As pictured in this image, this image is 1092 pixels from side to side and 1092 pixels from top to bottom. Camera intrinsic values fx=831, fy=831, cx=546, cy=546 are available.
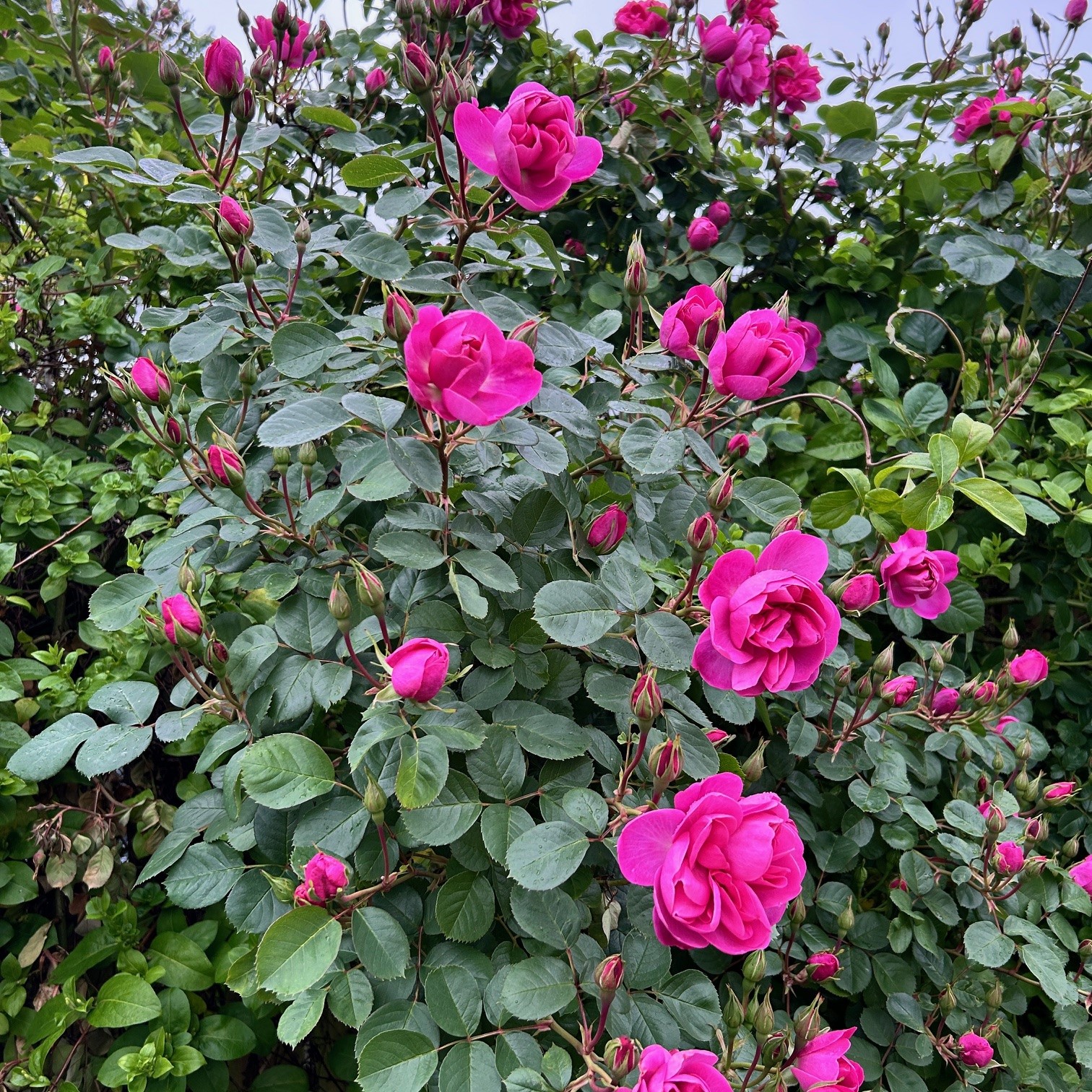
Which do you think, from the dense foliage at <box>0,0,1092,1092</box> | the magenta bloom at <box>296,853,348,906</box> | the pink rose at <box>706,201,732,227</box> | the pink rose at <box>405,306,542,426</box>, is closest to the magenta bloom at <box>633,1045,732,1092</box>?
the dense foliage at <box>0,0,1092,1092</box>

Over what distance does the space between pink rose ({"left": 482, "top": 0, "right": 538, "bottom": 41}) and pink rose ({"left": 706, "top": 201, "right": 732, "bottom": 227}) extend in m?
0.60

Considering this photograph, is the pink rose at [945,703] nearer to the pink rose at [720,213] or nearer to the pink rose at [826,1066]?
the pink rose at [826,1066]

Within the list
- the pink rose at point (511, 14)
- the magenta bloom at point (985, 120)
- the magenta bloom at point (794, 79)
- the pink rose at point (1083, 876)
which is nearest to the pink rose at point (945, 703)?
the pink rose at point (1083, 876)

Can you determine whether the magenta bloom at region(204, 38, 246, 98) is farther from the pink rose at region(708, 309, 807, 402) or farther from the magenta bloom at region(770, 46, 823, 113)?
the magenta bloom at region(770, 46, 823, 113)

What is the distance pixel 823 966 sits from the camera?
3.55 feet

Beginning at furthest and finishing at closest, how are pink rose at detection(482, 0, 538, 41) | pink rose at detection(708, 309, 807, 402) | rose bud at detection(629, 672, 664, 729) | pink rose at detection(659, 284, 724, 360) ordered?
pink rose at detection(482, 0, 538, 41) < pink rose at detection(659, 284, 724, 360) < pink rose at detection(708, 309, 807, 402) < rose bud at detection(629, 672, 664, 729)

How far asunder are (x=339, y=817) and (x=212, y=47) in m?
0.95

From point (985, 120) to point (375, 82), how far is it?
4.72 feet

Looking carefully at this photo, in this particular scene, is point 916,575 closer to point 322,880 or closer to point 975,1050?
point 975,1050

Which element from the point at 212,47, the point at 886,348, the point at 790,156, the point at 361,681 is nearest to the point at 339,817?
the point at 361,681

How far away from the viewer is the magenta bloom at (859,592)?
1.06 meters

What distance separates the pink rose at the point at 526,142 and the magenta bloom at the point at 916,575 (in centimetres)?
A: 67

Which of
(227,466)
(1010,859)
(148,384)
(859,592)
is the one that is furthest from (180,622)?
(1010,859)

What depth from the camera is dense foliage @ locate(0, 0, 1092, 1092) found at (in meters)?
0.83
